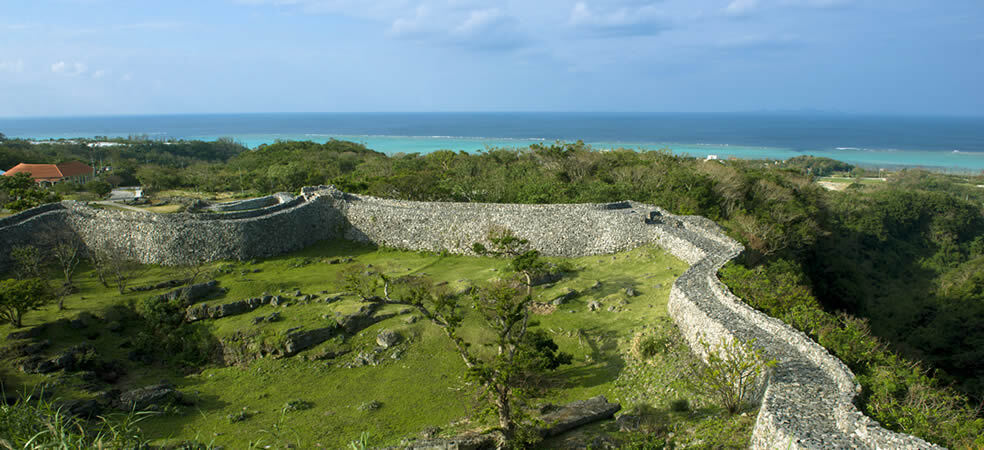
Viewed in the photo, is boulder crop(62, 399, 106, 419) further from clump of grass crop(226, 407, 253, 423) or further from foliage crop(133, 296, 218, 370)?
clump of grass crop(226, 407, 253, 423)

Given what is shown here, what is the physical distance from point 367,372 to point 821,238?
33.5 meters

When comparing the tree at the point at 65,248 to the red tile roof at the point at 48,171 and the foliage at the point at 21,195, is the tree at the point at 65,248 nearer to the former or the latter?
the foliage at the point at 21,195

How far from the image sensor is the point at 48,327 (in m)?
18.6

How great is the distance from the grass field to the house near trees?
1183 inches

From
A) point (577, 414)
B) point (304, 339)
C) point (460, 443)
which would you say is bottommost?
point (304, 339)

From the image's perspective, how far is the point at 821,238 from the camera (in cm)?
3469

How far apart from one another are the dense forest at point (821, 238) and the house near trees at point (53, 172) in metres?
2.93

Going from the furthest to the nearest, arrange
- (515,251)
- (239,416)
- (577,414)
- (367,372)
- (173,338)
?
1. (515,251)
2. (173,338)
3. (367,372)
4. (239,416)
5. (577,414)

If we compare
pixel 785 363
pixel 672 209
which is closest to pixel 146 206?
pixel 672 209

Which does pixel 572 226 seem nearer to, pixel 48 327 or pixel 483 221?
pixel 483 221

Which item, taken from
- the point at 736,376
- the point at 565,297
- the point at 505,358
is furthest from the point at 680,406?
the point at 565,297

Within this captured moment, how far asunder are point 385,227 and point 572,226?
36.9 ft

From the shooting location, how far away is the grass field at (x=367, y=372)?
43.4ft

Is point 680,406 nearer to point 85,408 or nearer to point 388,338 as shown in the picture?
point 388,338
